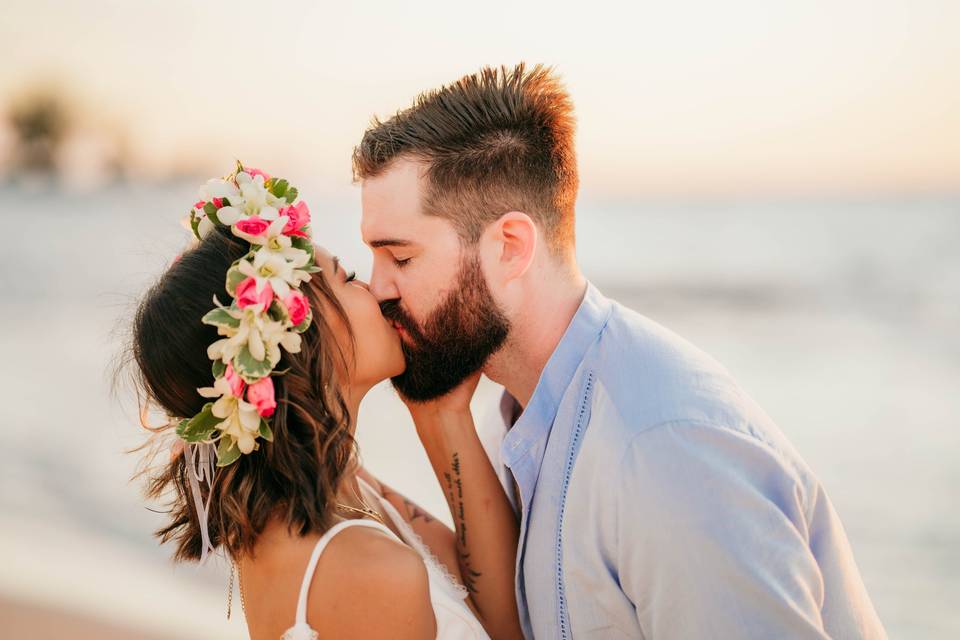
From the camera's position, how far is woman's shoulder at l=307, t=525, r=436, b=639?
265 centimetres

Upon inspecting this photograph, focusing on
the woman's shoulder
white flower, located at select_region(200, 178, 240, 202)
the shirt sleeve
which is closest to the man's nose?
white flower, located at select_region(200, 178, 240, 202)

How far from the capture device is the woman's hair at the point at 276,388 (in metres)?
2.81

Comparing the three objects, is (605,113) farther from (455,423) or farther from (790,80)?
(455,423)

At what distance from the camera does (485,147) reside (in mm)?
3287

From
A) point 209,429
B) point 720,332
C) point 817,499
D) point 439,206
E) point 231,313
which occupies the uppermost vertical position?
point 439,206

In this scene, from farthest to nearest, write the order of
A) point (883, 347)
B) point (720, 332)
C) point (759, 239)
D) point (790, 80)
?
point (759, 239), point (790, 80), point (720, 332), point (883, 347)

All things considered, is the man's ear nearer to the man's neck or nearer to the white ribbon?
the man's neck

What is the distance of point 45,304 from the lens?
13.2 meters

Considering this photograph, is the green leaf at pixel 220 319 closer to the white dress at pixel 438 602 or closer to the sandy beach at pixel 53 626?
the white dress at pixel 438 602

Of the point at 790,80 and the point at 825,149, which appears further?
the point at 825,149

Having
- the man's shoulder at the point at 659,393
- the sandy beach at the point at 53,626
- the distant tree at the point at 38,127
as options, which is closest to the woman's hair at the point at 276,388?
the man's shoulder at the point at 659,393

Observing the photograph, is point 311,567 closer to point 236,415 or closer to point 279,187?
point 236,415

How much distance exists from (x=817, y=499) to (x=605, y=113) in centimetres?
1512

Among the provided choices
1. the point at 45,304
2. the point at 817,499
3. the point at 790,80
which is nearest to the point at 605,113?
the point at 790,80
